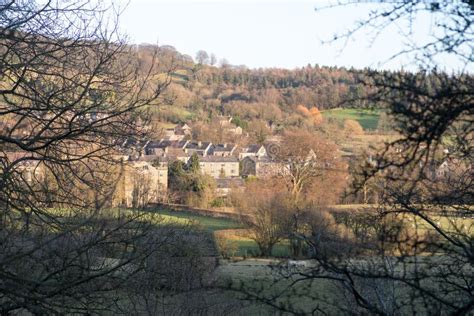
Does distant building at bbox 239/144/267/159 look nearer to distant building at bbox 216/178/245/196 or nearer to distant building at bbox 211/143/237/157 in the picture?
distant building at bbox 211/143/237/157

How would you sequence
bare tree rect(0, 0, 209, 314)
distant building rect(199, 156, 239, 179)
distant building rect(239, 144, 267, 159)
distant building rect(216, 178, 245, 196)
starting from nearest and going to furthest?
bare tree rect(0, 0, 209, 314), distant building rect(216, 178, 245, 196), distant building rect(199, 156, 239, 179), distant building rect(239, 144, 267, 159)

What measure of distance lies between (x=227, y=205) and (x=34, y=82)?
82.0ft

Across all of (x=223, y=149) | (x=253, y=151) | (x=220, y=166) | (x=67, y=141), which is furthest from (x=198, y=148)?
(x=67, y=141)

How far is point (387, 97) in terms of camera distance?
9.55 ft

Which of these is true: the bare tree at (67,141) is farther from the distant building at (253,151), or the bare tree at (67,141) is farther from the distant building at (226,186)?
the distant building at (253,151)

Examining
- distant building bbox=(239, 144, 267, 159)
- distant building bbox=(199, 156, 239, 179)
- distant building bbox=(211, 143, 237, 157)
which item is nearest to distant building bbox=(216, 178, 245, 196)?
distant building bbox=(199, 156, 239, 179)

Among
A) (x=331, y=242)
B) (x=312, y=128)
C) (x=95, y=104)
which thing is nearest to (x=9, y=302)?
(x=95, y=104)

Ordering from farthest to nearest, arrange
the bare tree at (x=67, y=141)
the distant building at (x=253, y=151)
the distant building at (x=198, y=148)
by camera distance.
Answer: the distant building at (x=198, y=148) → the distant building at (x=253, y=151) → the bare tree at (x=67, y=141)

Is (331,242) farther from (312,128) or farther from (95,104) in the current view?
(312,128)

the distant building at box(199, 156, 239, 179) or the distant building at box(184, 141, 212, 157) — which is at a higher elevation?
the distant building at box(184, 141, 212, 157)

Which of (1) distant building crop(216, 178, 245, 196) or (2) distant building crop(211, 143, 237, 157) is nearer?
(1) distant building crop(216, 178, 245, 196)

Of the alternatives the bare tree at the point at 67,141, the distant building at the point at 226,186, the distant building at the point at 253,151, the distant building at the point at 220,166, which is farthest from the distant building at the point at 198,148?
the bare tree at the point at 67,141

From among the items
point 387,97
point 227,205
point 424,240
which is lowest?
point 227,205

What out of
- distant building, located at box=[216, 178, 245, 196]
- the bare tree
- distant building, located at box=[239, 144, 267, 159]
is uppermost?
the bare tree
